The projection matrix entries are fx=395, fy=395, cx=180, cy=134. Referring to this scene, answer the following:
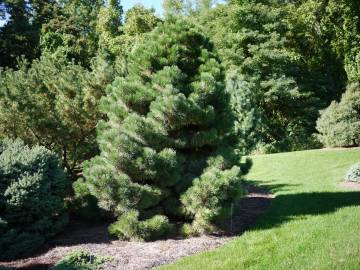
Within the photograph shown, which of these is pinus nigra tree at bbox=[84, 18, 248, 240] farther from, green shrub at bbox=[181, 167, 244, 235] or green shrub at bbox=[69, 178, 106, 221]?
green shrub at bbox=[69, 178, 106, 221]

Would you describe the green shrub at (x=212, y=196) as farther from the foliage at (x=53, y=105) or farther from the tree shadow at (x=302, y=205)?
the foliage at (x=53, y=105)

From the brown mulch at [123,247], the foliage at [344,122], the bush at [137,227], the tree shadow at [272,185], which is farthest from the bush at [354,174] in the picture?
the bush at [137,227]

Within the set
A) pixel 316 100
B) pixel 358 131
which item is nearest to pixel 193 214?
pixel 358 131

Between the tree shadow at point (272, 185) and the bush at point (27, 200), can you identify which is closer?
the bush at point (27, 200)

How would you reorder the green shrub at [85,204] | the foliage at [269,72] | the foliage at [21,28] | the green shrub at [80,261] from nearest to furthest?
the green shrub at [80,261] < the green shrub at [85,204] < the foliage at [269,72] < the foliage at [21,28]

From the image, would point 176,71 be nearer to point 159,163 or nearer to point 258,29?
point 159,163

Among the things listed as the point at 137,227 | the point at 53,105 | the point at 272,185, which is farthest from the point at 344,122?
the point at 137,227

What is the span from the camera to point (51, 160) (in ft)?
23.9

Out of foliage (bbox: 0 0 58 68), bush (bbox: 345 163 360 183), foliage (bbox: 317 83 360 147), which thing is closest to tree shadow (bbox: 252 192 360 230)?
bush (bbox: 345 163 360 183)

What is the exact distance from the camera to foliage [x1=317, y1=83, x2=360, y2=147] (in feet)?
60.3

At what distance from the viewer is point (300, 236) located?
638cm

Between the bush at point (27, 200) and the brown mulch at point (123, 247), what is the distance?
24 centimetres

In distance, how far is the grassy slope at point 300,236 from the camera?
5371mm

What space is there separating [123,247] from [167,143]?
216cm
